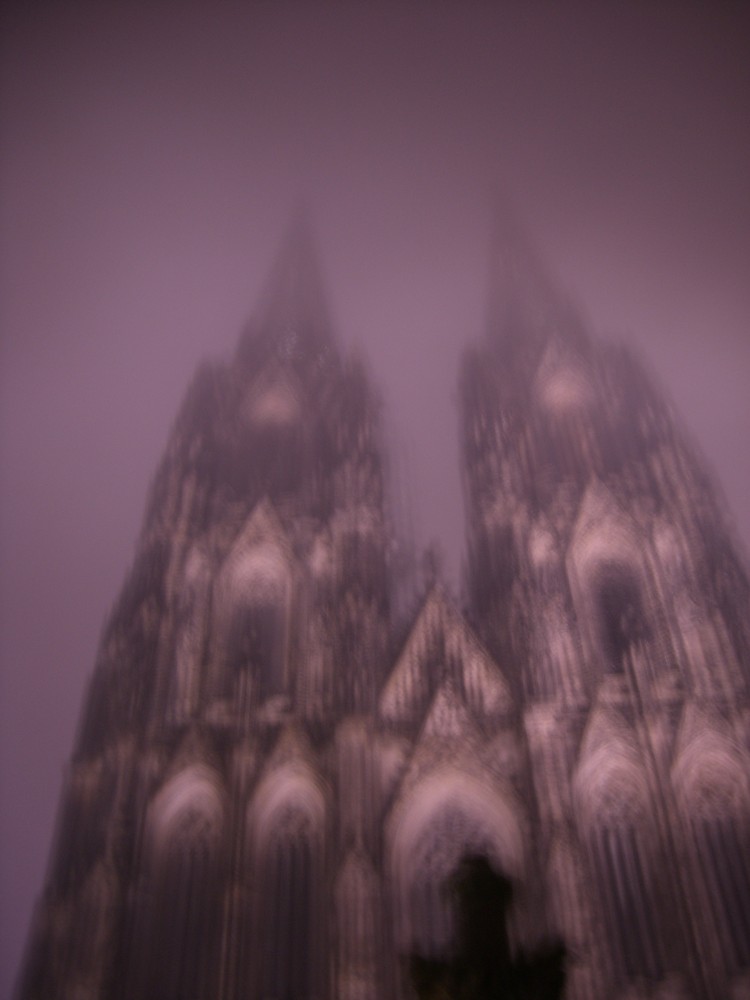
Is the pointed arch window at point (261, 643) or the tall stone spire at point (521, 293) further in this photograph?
the tall stone spire at point (521, 293)

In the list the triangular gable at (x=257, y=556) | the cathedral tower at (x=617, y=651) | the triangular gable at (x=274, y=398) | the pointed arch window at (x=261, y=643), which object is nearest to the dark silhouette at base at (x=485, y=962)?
the cathedral tower at (x=617, y=651)

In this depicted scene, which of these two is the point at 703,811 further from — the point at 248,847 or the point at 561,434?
the point at 561,434

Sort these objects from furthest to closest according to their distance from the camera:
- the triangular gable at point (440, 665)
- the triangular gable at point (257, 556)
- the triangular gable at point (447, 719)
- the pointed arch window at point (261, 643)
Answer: the triangular gable at point (257, 556) → the pointed arch window at point (261, 643) → the triangular gable at point (440, 665) → the triangular gable at point (447, 719)

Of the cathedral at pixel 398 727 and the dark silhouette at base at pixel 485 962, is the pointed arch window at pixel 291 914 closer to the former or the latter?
the cathedral at pixel 398 727

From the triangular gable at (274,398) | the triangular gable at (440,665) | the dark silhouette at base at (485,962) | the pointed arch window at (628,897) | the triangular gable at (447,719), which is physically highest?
the triangular gable at (274,398)

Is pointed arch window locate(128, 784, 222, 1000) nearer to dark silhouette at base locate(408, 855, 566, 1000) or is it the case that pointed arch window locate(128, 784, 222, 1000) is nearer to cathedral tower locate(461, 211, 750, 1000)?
cathedral tower locate(461, 211, 750, 1000)

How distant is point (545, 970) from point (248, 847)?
7.02 m

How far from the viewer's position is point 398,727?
1736 cm

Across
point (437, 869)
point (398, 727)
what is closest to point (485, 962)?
point (437, 869)

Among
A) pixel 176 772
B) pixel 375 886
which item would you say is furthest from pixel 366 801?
pixel 176 772

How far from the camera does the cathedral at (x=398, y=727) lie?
597 inches

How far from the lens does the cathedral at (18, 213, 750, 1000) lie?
15164mm

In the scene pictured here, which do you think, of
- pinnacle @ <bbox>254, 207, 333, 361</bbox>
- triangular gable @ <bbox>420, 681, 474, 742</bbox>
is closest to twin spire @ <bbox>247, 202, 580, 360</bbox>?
pinnacle @ <bbox>254, 207, 333, 361</bbox>

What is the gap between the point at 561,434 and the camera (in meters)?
22.5
